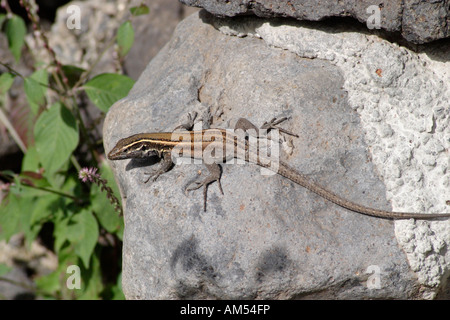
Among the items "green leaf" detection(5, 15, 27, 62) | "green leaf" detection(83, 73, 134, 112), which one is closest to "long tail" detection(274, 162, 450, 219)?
"green leaf" detection(83, 73, 134, 112)

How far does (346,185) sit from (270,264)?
1.08m

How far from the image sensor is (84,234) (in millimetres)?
5562

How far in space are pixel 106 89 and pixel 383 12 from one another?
3403 millimetres

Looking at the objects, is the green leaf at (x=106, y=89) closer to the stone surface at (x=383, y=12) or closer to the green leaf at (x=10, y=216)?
the green leaf at (x=10, y=216)

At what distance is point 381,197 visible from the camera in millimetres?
4293

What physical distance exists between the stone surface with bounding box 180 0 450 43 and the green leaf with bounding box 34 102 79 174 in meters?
2.39

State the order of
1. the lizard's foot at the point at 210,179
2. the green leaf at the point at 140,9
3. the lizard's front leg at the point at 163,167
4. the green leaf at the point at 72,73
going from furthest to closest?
the green leaf at the point at 72,73 < the green leaf at the point at 140,9 < the lizard's front leg at the point at 163,167 < the lizard's foot at the point at 210,179

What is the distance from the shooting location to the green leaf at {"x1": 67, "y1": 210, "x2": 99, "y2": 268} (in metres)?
5.48

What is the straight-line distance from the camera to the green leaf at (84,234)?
216 inches

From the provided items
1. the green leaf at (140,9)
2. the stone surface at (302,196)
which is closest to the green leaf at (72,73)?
the green leaf at (140,9)

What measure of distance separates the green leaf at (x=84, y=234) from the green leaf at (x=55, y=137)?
0.73m

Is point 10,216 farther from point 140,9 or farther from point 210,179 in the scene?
point 140,9

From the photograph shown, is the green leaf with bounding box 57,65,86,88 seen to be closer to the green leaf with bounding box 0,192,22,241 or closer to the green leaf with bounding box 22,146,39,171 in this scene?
the green leaf with bounding box 22,146,39,171

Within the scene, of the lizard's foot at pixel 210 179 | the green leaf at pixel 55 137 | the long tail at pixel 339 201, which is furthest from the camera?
the green leaf at pixel 55 137
